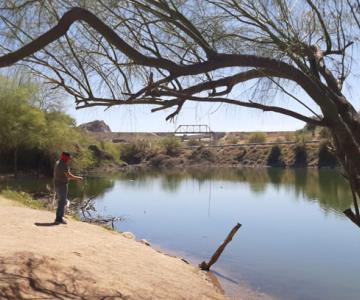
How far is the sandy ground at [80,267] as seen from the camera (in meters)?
8.00

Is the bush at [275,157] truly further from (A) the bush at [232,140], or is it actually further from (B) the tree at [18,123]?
(B) the tree at [18,123]

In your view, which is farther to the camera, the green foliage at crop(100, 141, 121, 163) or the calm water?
the green foliage at crop(100, 141, 121, 163)

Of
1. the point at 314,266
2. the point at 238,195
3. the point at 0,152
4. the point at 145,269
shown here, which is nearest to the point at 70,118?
the point at 0,152

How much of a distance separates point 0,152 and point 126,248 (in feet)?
105

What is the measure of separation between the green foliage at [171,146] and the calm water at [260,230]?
41.1 m

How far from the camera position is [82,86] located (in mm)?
5297

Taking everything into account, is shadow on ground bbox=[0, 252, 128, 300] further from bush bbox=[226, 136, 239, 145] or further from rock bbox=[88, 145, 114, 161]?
bush bbox=[226, 136, 239, 145]

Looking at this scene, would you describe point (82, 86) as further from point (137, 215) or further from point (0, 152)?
point (0, 152)

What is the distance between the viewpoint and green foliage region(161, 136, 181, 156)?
282ft

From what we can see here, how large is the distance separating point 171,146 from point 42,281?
78.6 m

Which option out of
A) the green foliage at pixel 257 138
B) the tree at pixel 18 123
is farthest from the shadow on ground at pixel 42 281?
the green foliage at pixel 257 138

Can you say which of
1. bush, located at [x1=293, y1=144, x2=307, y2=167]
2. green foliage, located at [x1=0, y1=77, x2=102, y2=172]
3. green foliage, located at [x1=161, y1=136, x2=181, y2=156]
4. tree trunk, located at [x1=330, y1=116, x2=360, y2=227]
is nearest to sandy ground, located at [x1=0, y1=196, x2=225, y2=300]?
tree trunk, located at [x1=330, y1=116, x2=360, y2=227]

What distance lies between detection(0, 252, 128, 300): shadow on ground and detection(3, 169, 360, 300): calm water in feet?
20.5

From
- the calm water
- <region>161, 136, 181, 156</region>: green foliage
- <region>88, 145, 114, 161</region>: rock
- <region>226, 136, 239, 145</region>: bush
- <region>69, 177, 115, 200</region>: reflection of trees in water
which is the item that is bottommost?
the calm water
